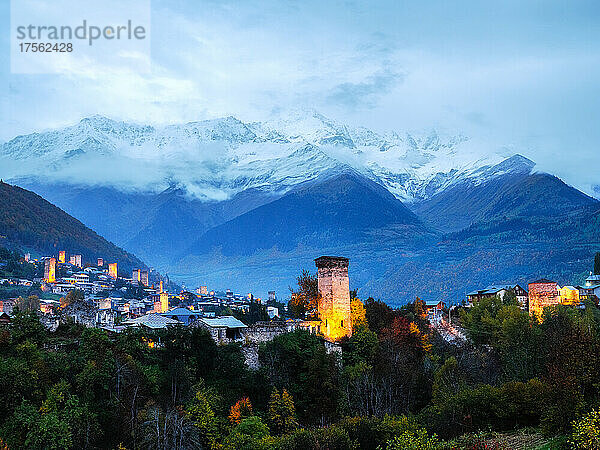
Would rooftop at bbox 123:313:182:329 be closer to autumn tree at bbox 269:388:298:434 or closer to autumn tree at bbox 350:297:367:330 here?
autumn tree at bbox 269:388:298:434

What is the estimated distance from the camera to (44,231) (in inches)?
6304

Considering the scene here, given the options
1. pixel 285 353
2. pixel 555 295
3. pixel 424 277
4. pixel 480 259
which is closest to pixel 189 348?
pixel 285 353

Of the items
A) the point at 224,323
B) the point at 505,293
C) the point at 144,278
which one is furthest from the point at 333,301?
the point at 144,278

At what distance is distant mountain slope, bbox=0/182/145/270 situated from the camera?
15062 centimetres

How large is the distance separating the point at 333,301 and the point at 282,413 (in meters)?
11.4

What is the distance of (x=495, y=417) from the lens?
105ft

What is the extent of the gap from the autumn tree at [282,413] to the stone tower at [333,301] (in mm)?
9596

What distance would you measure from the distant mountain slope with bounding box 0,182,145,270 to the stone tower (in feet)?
379

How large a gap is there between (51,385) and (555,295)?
4871 centimetres

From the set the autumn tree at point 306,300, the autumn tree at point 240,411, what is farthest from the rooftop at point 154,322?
the autumn tree at point 240,411

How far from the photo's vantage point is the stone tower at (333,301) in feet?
143

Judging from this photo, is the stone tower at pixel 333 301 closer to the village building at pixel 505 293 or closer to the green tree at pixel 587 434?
the green tree at pixel 587 434

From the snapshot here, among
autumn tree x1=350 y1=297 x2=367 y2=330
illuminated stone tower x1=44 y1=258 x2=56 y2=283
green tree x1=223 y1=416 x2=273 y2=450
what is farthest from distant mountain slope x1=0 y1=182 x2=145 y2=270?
green tree x1=223 y1=416 x2=273 y2=450

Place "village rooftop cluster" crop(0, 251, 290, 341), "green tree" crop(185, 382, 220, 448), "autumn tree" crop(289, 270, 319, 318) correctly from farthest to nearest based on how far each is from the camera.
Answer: "village rooftop cluster" crop(0, 251, 290, 341) < "autumn tree" crop(289, 270, 319, 318) < "green tree" crop(185, 382, 220, 448)
